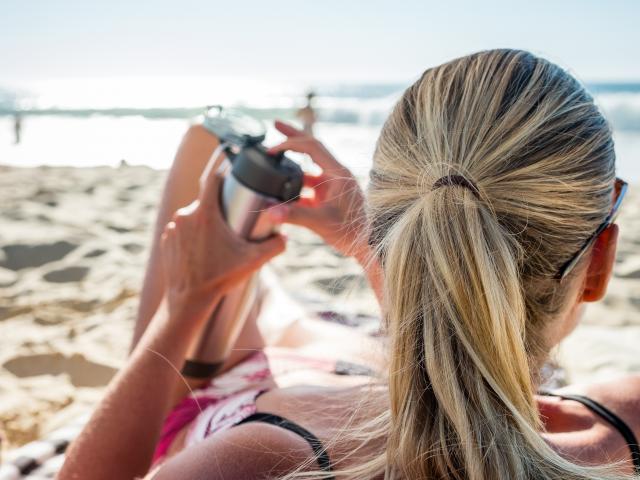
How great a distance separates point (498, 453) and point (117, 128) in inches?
440

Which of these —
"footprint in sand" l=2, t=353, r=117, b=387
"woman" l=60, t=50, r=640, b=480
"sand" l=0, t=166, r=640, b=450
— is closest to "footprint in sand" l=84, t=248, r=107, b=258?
"sand" l=0, t=166, r=640, b=450

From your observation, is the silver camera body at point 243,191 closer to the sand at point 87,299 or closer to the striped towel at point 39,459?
the sand at point 87,299

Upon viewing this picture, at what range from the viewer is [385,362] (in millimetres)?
875

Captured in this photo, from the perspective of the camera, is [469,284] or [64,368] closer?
[469,284]

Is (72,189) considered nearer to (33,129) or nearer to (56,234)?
(56,234)

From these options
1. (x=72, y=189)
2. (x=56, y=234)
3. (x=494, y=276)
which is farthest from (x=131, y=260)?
(x=494, y=276)

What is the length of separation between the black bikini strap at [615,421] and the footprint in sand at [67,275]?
2.19 metres

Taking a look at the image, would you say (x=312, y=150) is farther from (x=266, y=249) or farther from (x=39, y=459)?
(x=39, y=459)

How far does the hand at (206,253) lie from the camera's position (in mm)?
1176


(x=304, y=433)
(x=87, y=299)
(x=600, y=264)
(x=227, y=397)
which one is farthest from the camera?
(x=87, y=299)

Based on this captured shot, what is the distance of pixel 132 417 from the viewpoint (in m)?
1.06

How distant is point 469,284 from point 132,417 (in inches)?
24.9

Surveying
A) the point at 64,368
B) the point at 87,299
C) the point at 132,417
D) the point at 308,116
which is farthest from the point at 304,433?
the point at 308,116

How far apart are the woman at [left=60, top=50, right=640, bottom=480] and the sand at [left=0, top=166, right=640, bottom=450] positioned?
1.35 ft
